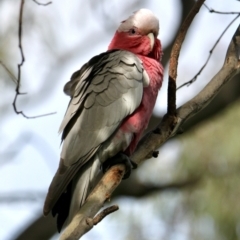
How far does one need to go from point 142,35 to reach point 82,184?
1626mm

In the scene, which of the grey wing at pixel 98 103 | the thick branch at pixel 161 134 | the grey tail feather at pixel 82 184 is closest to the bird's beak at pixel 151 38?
the grey wing at pixel 98 103

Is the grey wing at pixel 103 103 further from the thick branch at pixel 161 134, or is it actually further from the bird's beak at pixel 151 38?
the bird's beak at pixel 151 38

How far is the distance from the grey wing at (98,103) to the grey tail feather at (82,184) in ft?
0.25

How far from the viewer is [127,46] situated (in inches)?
193

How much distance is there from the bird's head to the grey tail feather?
50.2 inches

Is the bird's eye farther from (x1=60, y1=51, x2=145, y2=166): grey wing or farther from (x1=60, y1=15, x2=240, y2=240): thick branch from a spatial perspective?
(x1=60, y1=15, x2=240, y2=240): thick branch

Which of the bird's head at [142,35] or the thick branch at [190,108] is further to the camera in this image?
the bird's head at [142,35]

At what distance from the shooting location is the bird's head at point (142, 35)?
4785mm

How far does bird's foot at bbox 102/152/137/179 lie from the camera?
400 cm

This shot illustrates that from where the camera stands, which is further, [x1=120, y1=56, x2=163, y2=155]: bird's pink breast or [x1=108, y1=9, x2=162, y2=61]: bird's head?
[x1=108, y1=9, x2=162, y2=61]: bird's head

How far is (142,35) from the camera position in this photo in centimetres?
486

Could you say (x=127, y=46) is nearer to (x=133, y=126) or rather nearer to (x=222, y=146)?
(x=133, y=126)

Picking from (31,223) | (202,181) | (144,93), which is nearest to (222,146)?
(202,181)

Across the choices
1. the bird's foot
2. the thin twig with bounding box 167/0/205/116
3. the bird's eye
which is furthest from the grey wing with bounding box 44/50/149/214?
the bird's eye
